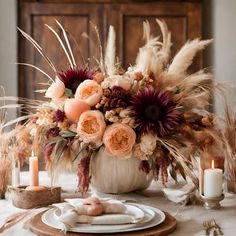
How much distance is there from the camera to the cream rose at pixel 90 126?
4.76 ft

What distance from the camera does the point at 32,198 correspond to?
1424mm

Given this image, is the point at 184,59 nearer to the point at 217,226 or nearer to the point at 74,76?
the point at 74,76

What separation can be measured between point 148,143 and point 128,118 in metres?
0.09

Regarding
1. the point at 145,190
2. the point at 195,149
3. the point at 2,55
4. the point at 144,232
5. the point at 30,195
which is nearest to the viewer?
the point at 144,232

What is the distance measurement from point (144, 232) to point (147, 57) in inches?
23.3

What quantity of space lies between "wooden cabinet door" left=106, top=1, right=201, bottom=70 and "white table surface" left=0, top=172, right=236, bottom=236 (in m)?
1.71

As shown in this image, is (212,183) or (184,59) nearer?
(212,183)

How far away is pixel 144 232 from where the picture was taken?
1.16 metres

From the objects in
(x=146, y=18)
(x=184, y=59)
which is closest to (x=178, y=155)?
(x=184, y=59)

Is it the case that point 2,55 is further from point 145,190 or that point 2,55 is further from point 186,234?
point 186,234

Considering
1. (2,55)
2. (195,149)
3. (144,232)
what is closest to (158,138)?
(195,149)

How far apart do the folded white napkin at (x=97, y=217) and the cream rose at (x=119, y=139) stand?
21cm

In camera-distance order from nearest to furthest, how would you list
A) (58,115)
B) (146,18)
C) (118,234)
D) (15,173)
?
(118,234) < (58,115) < (15,173) < (146,18)

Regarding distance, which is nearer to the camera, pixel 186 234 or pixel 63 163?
pixel 186 234
